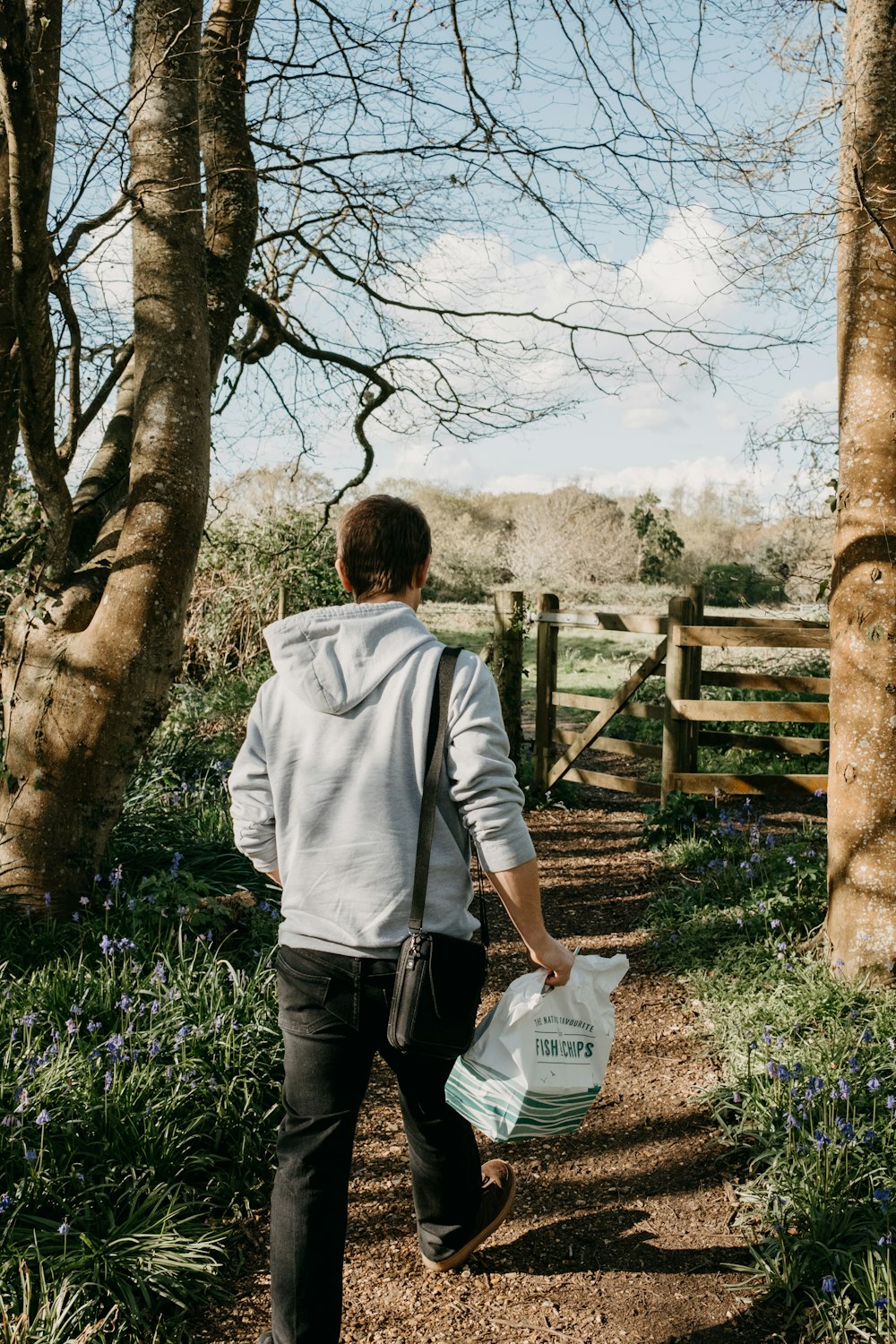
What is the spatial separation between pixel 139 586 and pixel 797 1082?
3192mm

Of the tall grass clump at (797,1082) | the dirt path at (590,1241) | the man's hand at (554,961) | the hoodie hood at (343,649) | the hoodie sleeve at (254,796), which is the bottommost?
the dirt path at (590,1241)

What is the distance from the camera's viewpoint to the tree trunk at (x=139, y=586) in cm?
437

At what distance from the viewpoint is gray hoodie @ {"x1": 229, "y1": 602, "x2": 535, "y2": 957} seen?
81.4 inches

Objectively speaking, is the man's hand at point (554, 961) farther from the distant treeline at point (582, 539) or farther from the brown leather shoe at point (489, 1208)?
the distant treeline at point (582, 539)

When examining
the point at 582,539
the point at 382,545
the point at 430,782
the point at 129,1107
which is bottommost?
the point at 129,1107

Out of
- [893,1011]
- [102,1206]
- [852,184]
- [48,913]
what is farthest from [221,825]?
[852,184]

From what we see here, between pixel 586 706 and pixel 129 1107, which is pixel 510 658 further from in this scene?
pixel 129 1107

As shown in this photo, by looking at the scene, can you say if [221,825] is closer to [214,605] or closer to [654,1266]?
[654,1266]

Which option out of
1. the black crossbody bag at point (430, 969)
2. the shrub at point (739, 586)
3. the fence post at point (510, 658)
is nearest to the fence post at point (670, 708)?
the fence post at point (510, 658)

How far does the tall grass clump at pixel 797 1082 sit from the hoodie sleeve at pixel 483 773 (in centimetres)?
138

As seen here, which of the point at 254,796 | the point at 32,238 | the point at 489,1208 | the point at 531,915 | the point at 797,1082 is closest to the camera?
the point at 531,915

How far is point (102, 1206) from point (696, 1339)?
1.57 meters

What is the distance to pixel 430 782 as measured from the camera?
2.07 m

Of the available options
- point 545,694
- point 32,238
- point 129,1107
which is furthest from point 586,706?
point 129,1107
